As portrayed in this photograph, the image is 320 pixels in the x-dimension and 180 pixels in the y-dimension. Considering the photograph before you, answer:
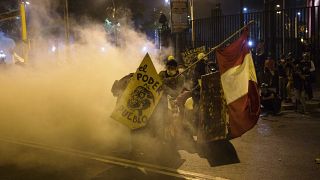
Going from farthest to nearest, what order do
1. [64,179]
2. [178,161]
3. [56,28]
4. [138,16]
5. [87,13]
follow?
[138,16], [87,13], [56,28], [178,161], [64,179]

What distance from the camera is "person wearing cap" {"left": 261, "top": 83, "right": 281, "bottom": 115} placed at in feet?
39.9

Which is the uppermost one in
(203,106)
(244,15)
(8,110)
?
(244,15)

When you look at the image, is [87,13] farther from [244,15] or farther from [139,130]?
[139,130]

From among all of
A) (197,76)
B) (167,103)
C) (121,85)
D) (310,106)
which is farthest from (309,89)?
(121,85)

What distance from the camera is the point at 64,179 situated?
6.57 meters

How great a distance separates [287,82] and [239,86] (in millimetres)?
6388

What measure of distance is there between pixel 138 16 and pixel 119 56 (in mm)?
30022

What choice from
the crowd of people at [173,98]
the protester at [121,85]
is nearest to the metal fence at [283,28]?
the crowd of people at [173,98]

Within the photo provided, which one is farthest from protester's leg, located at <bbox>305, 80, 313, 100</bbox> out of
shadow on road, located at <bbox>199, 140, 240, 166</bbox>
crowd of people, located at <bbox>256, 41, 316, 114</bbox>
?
shadow on road, located at <bbox>199, 140, 240, 166</bbox>

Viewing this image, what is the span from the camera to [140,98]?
788 cm

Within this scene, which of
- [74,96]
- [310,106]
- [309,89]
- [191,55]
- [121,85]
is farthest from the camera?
[74,96]

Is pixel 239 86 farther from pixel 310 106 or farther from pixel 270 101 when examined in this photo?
pixel 310 106

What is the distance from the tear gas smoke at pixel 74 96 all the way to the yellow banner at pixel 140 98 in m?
0.91

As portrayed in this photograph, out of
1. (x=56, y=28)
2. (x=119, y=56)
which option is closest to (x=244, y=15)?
(x=119, y=56)
